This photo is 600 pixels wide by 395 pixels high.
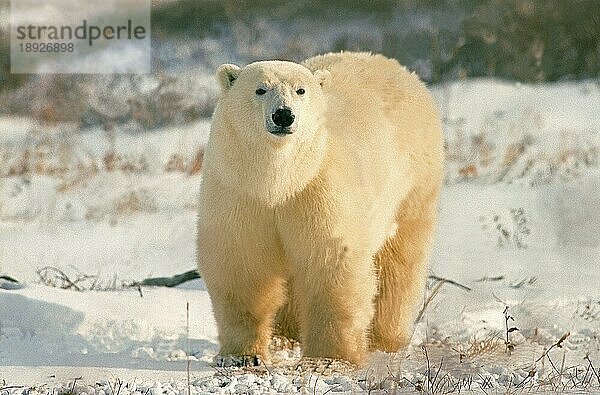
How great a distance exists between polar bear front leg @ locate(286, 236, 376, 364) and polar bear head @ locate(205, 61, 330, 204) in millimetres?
334

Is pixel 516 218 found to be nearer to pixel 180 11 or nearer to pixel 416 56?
pixel 416 56

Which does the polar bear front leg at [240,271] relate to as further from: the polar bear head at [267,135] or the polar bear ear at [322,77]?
the polar bear ear at [322,77]

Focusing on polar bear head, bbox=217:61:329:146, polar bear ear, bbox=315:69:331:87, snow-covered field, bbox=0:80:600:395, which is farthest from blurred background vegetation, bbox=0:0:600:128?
polar bear head, bbox=217:61:329:146

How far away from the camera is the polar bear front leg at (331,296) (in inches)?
193

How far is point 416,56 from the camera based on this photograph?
52.7 ft

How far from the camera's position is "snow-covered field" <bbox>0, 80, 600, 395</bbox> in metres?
4.61

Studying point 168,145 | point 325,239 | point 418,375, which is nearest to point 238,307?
point 325,239

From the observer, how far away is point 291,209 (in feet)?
16.0

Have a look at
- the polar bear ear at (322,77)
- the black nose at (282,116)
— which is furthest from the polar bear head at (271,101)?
the polar bear ear at (322,77)

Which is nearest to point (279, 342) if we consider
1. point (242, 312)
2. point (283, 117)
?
point (242, 312)

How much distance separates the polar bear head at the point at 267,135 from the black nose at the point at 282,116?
0.04 metres

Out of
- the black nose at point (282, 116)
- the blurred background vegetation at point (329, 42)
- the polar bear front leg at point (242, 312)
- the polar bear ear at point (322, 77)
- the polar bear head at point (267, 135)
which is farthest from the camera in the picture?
the blurred background vegetation at point (329, 42)

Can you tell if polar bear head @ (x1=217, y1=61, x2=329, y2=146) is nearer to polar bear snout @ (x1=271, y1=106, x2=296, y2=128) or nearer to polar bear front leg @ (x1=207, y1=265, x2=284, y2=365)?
polar bear snout @ (x1=271, y1=106, x2=296, y2=128)

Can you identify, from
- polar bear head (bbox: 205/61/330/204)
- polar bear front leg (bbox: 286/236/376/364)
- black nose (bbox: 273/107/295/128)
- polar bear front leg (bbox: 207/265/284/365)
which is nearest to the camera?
black nose (bbox: 273/107/295/128)
